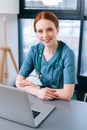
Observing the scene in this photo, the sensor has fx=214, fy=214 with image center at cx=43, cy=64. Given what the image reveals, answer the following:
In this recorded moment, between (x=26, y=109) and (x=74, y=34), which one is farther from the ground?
(x=74, y=34)

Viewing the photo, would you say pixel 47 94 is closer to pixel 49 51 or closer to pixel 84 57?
pixel 49 51

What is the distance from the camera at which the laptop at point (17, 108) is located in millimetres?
964

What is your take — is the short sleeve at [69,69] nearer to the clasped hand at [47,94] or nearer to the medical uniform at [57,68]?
the medical uniform at [57,68]

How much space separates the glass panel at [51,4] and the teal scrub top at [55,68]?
1.46 meters

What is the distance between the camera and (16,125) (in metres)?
1.03

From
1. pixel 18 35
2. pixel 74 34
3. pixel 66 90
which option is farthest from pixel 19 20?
pixel 66 90

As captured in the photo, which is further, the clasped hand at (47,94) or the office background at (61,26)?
the office background at (61,26)

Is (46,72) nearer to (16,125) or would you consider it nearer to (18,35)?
(16,125)

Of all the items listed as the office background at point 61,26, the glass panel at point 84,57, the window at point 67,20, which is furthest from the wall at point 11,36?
the glass panel at point 84,57

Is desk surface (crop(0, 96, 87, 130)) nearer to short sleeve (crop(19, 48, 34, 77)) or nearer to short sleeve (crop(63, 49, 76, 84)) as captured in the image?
short sleeve (crop(63, 49, 76, 84))

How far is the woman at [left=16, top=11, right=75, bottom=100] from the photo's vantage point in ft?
4.79

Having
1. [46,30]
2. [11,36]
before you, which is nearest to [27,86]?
[46,30]

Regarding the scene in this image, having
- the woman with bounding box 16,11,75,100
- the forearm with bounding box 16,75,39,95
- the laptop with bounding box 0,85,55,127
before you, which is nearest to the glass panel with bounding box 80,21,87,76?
the woman with bounding box 16,11,75,100

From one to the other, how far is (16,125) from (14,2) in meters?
2.17
